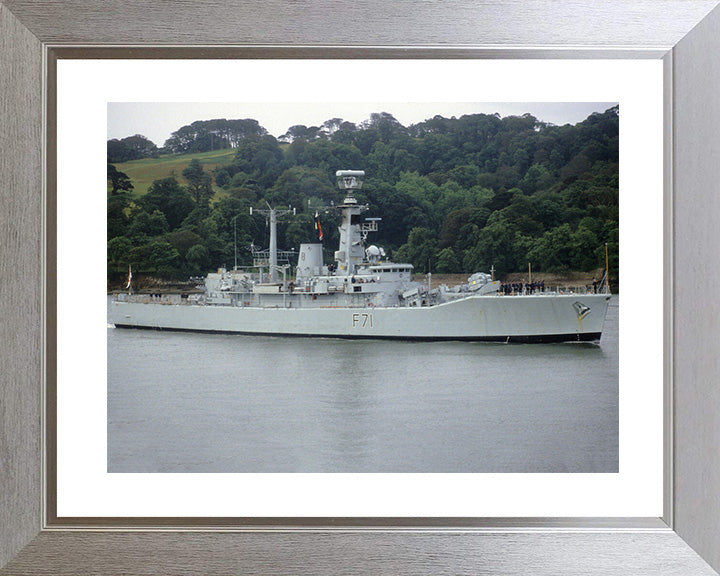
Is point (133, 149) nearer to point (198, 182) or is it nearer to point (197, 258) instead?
point (198, 182)

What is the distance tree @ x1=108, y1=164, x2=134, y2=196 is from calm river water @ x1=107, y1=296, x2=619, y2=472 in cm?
86

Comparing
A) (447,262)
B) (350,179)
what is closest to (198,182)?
(350,179)

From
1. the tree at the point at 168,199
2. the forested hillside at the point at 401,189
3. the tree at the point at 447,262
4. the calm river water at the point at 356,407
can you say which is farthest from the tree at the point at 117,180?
the tree at the point at 447,262

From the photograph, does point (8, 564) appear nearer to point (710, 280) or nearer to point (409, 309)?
point (710, 280)

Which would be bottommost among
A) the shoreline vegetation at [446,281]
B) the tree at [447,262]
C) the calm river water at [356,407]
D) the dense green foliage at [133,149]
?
the calm river water at [356,407]

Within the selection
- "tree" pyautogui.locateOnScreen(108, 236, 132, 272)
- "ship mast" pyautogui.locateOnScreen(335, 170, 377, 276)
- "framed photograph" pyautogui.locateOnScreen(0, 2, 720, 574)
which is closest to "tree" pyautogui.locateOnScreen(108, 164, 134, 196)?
"tree" pyautogui.locateOnScreen(108, 236, 132, 272)

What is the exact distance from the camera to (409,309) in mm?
7391

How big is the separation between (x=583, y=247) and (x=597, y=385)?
36.0 inches

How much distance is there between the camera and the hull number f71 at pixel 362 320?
7.56 meters

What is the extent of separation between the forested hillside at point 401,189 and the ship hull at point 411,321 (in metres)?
1.07

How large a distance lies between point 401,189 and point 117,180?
189cm

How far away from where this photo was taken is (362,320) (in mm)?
7598

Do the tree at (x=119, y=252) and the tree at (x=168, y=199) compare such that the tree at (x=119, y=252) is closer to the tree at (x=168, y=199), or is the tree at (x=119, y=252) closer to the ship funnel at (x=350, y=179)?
the tree at (x=168, y=199)

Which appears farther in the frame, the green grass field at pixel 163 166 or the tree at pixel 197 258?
the tree at pixel 197 258
